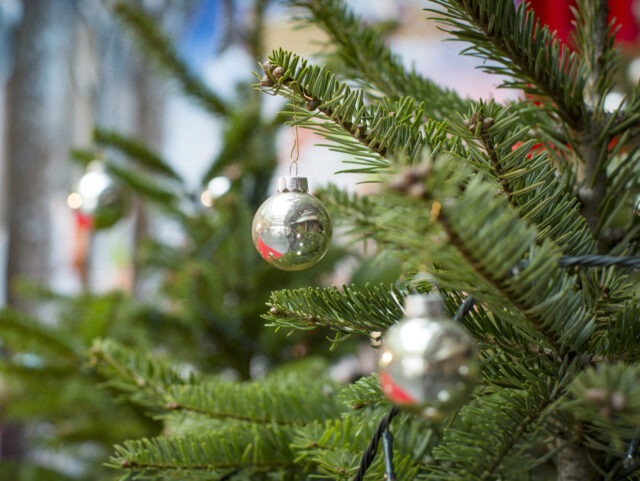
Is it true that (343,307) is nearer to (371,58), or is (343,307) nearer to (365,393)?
(365,393)

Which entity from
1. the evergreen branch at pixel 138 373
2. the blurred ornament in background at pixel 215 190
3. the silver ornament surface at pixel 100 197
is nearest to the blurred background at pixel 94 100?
Result: the silver ornament surface at pixel 100 197

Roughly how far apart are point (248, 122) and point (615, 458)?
67cm

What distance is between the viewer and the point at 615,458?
12.5 inches

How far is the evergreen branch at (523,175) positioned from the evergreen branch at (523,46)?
2.1 inches

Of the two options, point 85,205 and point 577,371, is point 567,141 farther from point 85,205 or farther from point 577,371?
point 85,205

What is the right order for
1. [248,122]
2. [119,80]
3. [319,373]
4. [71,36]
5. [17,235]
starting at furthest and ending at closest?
[119,80] → [71,36] → [17,235] → [248,122] → [319,373]

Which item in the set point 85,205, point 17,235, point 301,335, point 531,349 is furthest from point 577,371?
point 17,235

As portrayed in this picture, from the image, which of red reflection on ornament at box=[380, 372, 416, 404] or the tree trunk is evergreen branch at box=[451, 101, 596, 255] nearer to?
red reflection on ornament at box=[380, 372, 416, 404]

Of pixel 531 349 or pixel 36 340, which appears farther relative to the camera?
pixel 36 340

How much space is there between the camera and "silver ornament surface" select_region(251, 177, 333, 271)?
0.99 feet

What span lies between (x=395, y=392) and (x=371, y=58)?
0.94 ft

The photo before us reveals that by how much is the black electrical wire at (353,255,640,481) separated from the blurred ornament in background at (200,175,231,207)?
23.9 inches

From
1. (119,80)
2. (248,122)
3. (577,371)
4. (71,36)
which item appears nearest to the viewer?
(577,371)

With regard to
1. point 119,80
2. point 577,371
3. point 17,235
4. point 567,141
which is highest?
point 119,80
